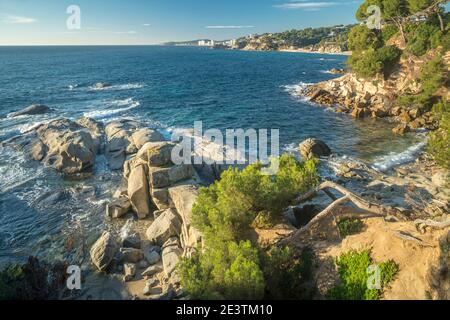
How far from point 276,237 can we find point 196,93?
2171 inches

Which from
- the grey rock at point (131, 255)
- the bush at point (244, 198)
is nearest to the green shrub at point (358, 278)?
the bush at point (244, 198)

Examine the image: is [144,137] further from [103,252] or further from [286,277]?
[286,277]

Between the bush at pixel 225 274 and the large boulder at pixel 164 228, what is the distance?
7.14 metres

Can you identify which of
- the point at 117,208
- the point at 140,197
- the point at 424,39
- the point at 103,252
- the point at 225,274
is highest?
the point at 424,39

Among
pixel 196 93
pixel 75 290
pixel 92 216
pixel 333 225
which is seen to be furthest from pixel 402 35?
pixel 75 290

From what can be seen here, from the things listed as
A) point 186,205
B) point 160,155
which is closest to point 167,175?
point 160,155

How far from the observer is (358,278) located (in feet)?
35.5

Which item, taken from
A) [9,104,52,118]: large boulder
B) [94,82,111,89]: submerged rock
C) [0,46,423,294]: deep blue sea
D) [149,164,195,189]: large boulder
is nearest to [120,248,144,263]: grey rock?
[0,46,423,294]: deep blue sea

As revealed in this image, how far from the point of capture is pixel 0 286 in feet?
41.0

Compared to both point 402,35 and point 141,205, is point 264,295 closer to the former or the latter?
point 141,205

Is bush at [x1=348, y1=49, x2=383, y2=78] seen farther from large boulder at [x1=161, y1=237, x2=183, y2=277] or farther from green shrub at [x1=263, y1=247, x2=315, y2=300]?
green shrub at [x1=263, y1=247, x2=315, y2=300]

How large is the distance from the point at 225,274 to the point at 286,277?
9.01ft

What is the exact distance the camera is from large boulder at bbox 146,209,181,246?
62.1 ft

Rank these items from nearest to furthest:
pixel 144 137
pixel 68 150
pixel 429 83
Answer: pixel 68 150
pixel 144 137
pixel 429 83
